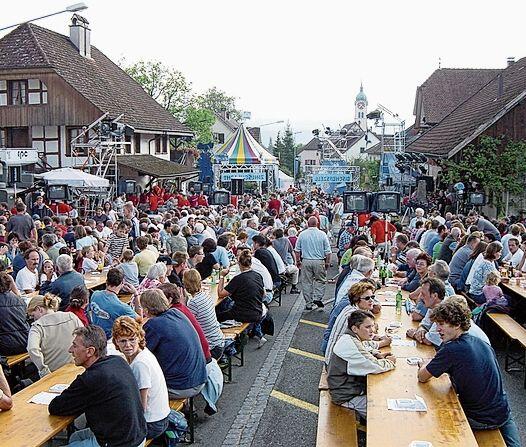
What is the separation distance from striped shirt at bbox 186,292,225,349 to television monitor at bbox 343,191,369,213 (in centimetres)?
821

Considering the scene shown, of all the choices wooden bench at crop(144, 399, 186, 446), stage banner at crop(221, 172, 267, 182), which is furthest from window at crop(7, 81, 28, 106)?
wooden bench at crop(144, 399, 186, 446)

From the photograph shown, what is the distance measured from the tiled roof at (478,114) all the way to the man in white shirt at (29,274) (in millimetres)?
18267

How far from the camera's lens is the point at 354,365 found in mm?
6574

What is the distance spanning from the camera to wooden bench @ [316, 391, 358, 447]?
20.2 feet

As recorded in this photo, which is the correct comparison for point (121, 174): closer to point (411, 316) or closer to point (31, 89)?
point (31, 89)

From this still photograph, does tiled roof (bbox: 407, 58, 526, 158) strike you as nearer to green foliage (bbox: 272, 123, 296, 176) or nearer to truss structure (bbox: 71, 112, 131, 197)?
truss structure (bbox: 71, 112, 131, 197)

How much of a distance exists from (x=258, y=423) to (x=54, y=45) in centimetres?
3094

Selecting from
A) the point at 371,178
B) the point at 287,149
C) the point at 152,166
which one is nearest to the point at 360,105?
the point at 287,149

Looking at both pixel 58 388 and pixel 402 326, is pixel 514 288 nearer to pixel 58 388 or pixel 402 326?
pixel 402 326

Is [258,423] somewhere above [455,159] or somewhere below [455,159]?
below

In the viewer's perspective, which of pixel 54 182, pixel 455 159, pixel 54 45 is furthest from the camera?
pixel 54 45

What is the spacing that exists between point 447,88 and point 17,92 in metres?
26.9

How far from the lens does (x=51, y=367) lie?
729 centimetres

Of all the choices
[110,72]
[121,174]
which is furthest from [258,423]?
[110,72]
